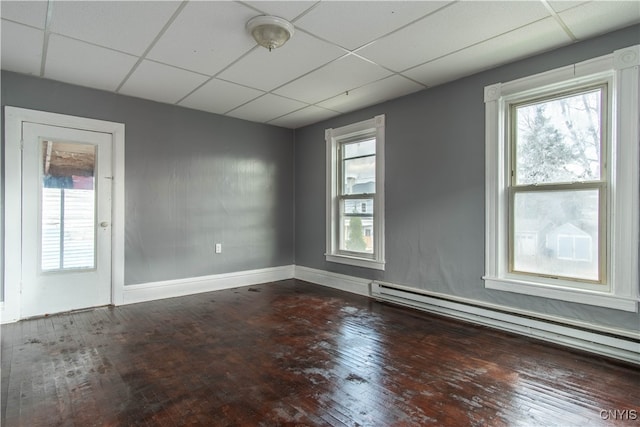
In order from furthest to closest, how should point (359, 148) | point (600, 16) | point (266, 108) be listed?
point (359, 148) → point (266, 108) → point (600, 16)

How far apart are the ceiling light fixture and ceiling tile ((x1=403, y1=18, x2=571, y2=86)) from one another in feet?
4.61

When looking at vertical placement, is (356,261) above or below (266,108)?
below

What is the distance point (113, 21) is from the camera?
2461 millimetres

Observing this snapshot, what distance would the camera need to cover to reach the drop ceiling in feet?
7.61

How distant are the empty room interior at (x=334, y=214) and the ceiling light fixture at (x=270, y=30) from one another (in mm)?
24

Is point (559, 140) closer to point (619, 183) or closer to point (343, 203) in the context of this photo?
point (619, 183)

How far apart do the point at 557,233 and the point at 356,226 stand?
2.44 metres

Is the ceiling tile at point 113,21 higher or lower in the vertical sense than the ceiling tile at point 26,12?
higher

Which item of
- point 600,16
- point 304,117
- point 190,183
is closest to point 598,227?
point 600,16

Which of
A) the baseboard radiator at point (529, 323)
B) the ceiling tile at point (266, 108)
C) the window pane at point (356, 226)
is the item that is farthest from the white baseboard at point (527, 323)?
the ceiling tile at point (266, 108)

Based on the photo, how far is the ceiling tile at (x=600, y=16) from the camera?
228 cm

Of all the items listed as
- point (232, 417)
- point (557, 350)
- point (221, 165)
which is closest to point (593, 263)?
point (557, 350)

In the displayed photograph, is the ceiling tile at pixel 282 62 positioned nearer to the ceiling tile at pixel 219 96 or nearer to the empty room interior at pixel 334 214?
the empty room interior at pixel 334 214

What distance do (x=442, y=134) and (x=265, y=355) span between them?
9.39ft
